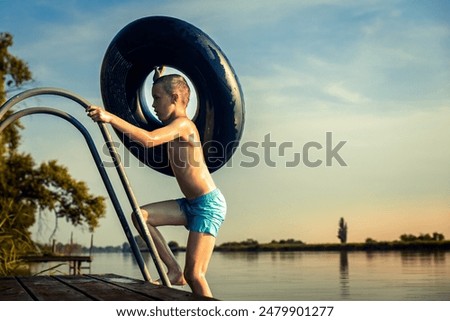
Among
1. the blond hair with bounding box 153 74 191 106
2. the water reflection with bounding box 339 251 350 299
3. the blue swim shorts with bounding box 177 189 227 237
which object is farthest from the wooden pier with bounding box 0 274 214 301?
the water reflection with bounding box 339 251 350 299

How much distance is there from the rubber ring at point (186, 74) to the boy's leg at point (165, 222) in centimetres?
35

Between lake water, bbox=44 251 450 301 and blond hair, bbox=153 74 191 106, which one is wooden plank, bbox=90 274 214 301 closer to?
blond hair, bbox=153 74 191 106

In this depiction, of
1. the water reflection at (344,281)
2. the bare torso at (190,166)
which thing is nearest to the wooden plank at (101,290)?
the bare torso at (190,166)

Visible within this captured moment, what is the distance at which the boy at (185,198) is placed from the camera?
3.56 metres

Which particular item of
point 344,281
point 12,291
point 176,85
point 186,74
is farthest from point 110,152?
point 344,281

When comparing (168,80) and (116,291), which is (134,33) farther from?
(116,291)

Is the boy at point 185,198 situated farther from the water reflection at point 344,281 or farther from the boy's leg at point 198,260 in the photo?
the water reflection at point 344,281

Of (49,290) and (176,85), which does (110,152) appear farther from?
(49,290)

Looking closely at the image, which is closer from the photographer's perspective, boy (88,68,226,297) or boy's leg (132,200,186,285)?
boy (88,68,226,297)

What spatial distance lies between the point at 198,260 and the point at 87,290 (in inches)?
22.0

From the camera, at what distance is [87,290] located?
3492 mm

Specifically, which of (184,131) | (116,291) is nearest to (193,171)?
(184,131)

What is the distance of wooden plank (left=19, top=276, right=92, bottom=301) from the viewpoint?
10.7 feet
